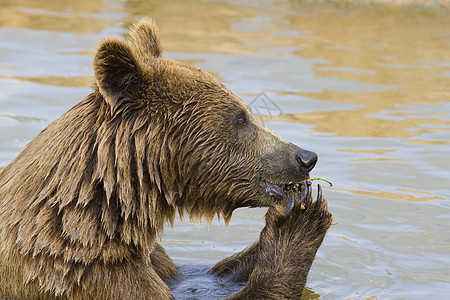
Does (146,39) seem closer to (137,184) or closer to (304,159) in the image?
(137,184)

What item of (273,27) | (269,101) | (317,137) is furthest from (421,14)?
(317,137)

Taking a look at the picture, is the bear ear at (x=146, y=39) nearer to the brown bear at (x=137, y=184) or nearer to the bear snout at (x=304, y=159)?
the brown bear at (x=137, y=184)

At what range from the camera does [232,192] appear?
5184mm

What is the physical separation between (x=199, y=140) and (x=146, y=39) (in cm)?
81

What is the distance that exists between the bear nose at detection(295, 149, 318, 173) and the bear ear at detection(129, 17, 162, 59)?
1149mm

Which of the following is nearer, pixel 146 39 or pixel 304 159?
pixel 304 159

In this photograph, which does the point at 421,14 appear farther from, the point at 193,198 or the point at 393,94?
the point at 193,198

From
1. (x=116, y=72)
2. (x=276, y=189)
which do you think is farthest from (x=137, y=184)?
(x=276, y=189)

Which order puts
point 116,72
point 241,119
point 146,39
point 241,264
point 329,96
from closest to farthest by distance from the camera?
point 116,72 < point 241,119 < point 146,39 < point 241,264 < point 329,96

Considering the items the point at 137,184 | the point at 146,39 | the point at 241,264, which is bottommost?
the point at 241,264

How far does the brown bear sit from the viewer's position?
4.67 meters

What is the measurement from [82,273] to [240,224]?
8.79 feet

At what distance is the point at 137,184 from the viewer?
4.79 m

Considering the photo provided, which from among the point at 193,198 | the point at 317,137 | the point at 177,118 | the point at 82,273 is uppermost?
the point at 317,137
